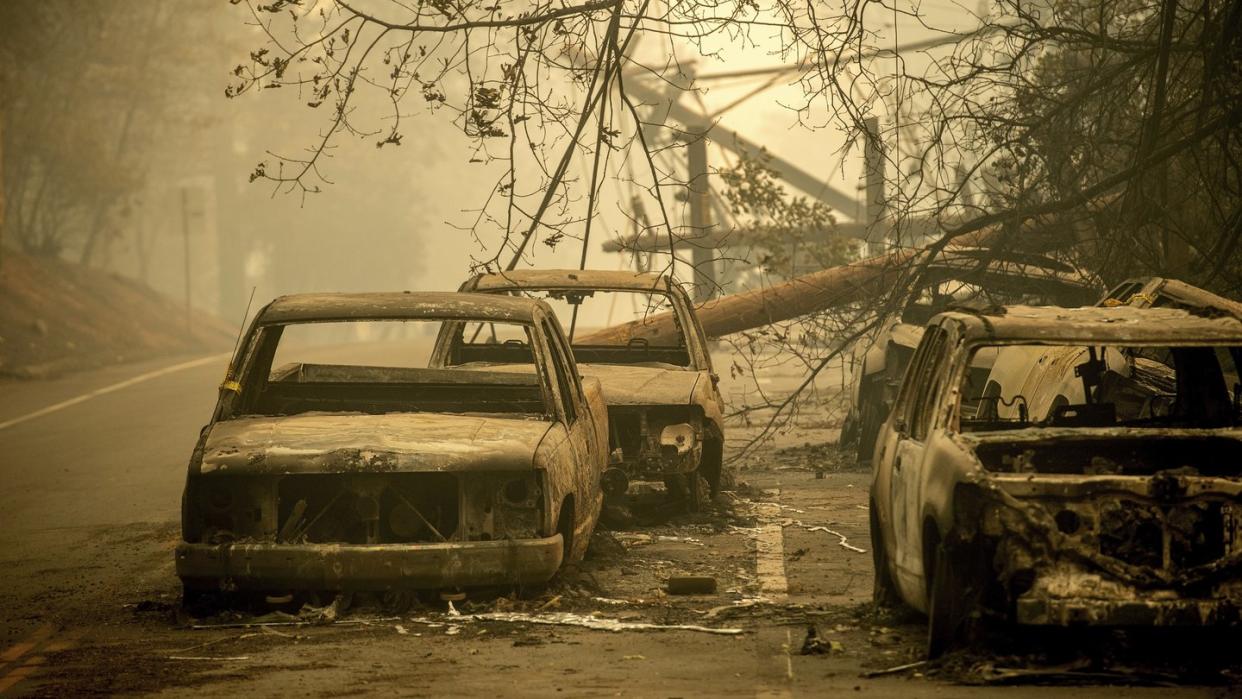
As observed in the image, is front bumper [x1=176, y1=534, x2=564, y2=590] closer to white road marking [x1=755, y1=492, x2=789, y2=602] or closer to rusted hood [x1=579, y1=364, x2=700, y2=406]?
white road marking [x1=755, y1=492, x2=789, y2=602]

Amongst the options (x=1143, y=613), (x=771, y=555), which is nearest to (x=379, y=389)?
(x=771, y=555)

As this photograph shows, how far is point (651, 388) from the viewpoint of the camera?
11.8 metres

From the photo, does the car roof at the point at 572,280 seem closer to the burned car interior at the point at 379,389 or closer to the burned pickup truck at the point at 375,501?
the burned car interior at the point at 379,389

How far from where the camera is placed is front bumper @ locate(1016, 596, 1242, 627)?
632 cm

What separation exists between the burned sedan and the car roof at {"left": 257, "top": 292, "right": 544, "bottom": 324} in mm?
2361

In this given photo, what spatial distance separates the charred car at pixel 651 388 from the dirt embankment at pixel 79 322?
2071cm

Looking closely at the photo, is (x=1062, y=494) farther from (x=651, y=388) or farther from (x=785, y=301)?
(x=785, y=301)

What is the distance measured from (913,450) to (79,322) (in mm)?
36844

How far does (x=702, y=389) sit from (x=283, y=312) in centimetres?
349

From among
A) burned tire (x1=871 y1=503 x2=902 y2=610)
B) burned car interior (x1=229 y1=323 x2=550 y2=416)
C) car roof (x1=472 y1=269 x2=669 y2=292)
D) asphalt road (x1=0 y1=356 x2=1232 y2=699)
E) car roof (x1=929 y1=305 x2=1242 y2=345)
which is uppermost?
car roof (x1=472 y1=269 x2=669 y2=292)

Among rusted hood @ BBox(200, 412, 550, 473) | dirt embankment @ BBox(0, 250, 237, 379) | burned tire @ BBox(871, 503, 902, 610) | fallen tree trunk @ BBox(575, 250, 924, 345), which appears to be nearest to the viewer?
burned tire @ BBox(871, 503, 902, 610)

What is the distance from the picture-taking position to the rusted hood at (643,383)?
38.0 ft

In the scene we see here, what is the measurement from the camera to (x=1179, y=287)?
9.68 meters

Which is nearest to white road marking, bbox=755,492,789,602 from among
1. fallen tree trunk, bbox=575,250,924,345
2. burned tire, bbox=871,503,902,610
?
burned tire, bbox=871,503,902,610
